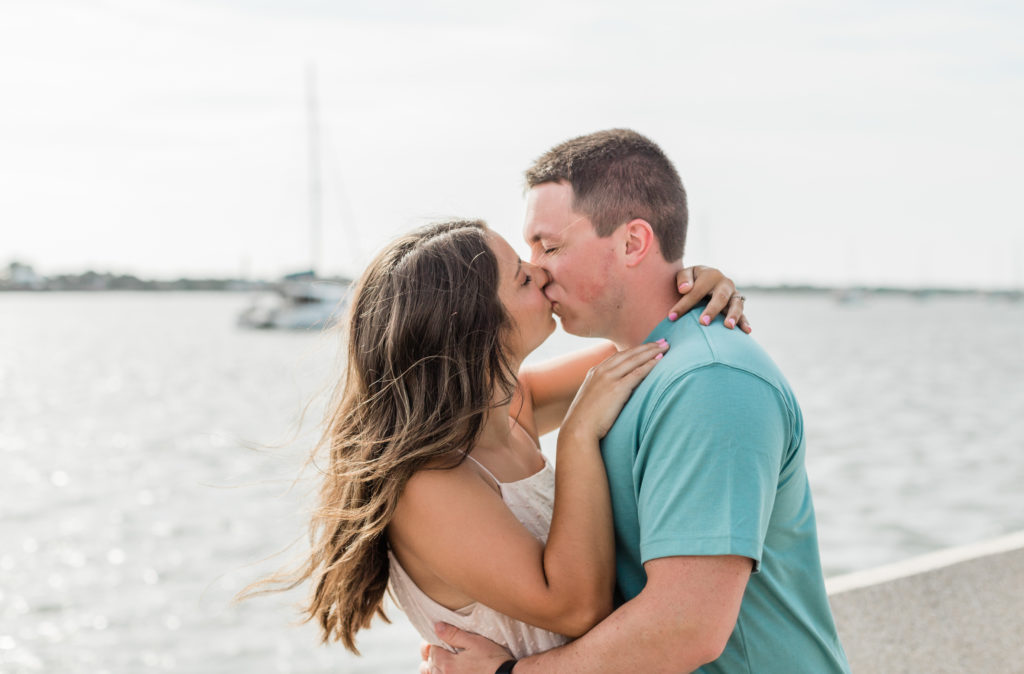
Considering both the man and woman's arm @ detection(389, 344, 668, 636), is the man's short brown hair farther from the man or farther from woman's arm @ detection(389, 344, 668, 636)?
woman's arm @ detection(389, 344, 668, 636)

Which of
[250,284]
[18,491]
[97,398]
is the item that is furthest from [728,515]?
[250,284]

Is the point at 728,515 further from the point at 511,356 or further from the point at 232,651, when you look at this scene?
the point at 232,651

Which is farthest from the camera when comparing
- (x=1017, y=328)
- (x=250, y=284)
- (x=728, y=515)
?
(x=250, y=284)

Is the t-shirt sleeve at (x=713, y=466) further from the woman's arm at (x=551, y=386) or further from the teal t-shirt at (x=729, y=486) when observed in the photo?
the woman's arm at (x=551, y=386)

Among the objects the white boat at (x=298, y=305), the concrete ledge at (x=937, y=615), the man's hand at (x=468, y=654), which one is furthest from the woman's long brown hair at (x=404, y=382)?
the white boat at (x=298, y=305)

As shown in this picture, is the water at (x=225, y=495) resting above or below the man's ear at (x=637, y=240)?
below

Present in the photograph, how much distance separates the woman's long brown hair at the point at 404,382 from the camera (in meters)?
2.07

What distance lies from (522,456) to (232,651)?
259 inches

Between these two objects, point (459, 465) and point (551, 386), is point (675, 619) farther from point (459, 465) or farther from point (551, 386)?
point (551, 386)

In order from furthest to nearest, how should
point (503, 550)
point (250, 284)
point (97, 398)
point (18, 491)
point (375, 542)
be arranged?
point (250, 284) → point (97, 398) → point (18, 491) → point (375, 542) → point (503, 550)

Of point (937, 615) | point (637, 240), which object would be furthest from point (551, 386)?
point (937, 615)

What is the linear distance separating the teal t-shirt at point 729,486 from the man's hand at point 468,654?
318mm

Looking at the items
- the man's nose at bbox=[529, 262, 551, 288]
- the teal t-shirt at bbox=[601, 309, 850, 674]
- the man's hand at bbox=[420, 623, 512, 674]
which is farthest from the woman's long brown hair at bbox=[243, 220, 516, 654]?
the teal t-shirt at bbox=[601, 309, 850, 674]

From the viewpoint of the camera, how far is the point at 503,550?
77.1 inches
